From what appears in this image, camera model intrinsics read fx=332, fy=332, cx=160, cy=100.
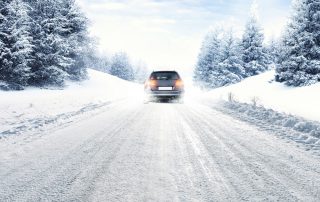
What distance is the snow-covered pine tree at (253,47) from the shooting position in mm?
39281

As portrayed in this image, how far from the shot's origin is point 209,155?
19.3ft

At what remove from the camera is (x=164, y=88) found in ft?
58.7

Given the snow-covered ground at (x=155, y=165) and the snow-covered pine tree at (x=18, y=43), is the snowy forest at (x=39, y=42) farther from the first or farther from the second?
the snow-covered ground at (x=155, y=165)

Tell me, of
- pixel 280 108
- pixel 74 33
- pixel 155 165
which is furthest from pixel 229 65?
pixel 155 165

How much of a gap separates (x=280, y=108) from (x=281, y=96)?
5261mm

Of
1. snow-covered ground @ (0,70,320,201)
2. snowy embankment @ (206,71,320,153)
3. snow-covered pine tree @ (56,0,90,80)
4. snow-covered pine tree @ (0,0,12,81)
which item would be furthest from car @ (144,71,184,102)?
snow-covered pine tree @ (56,0,90,80)

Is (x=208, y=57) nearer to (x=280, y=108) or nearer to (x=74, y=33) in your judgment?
(x=74, y=33)

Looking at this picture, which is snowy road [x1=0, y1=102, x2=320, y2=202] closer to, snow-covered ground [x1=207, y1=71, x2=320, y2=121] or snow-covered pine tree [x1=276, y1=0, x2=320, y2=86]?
snow-covered ground [x1=207, y1=71, x2=320, y2=121]

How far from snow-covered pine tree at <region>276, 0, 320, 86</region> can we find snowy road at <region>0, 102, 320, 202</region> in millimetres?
17723

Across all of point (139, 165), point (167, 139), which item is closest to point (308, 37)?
point (167, 139)

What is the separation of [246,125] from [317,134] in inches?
85.5

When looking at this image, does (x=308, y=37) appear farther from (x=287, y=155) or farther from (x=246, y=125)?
(x=287, y=155)

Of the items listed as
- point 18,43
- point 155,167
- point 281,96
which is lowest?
point 155,167

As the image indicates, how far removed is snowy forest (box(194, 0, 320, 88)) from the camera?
24.4 meters
